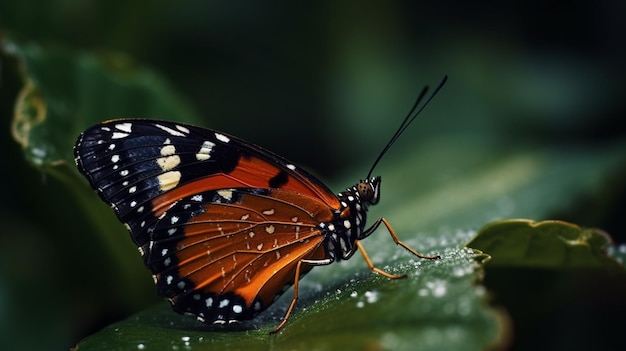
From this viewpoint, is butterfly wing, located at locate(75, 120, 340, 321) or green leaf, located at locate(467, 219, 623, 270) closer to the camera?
green leaf, located at locate(467, 219, 623, 270)

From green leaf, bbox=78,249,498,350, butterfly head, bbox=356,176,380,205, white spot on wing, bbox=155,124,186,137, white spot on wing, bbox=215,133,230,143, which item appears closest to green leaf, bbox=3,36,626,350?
green leaf, bbox=78,249,498,350

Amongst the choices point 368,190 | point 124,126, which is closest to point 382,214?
point 368,190

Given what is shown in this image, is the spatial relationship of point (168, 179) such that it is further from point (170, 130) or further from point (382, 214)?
point (382, 214)

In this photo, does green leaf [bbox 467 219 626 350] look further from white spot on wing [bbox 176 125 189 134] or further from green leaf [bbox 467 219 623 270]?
white spot on wing [bbox 176 125 189 134]

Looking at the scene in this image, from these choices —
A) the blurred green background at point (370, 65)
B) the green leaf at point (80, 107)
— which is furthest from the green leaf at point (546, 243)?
the blurred green background at point (370, 65)

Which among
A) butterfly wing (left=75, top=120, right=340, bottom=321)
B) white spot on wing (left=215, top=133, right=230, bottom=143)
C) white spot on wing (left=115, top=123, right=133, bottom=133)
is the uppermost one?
white spot on wing (left=215, top=133, right=230, bottom=143)

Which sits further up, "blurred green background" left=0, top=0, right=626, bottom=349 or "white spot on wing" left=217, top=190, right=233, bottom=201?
"blurred green background" left=0, top=0, right=626, bottom=349

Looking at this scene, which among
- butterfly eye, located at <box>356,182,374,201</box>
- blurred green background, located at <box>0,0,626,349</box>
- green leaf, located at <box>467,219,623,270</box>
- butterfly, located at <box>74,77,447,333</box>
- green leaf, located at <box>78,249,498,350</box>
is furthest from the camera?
blurred green background, located at <box>0,0,626,349</box>

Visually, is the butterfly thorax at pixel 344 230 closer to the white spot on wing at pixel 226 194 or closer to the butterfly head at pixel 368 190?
the butterfly head at pixel 368 190
